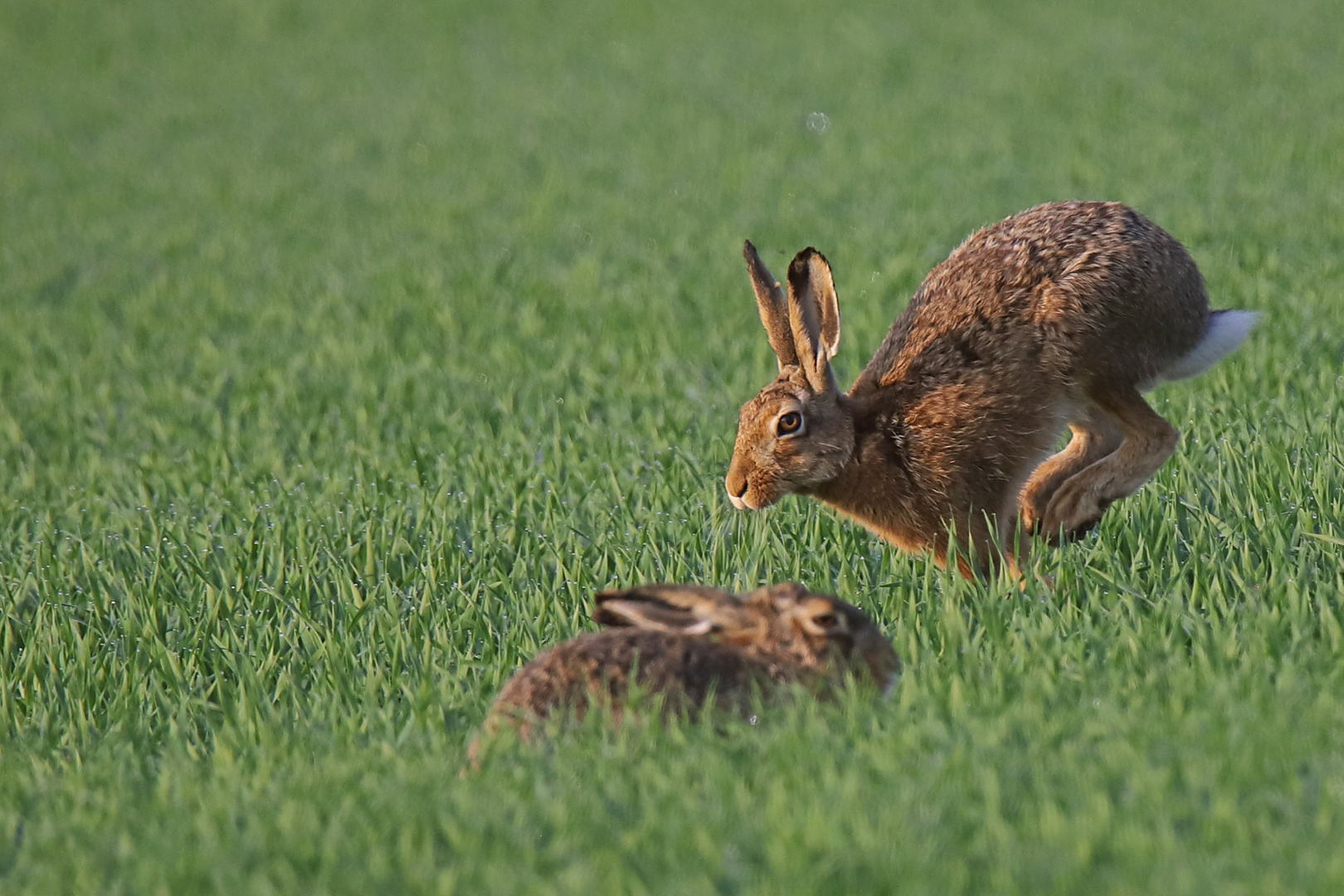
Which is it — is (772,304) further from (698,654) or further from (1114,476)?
(698,654)

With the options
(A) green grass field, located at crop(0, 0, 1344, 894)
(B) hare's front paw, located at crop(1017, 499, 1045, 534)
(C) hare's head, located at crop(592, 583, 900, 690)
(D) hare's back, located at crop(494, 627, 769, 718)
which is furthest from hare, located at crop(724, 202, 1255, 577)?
(D) hare's back, located at crop(494, 627, 769, 718)

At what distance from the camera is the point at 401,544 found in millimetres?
5320

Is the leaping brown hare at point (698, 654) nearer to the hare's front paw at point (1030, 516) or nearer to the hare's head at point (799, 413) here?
the hare's head at point (799, 413)

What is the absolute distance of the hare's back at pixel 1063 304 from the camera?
464cm

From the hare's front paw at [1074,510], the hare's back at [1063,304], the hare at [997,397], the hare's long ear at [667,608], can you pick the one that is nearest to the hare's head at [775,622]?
the hare's long ear at [667,608]

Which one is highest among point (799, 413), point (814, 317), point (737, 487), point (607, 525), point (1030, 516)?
point (814, 317)

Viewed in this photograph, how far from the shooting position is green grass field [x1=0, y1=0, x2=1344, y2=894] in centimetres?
296

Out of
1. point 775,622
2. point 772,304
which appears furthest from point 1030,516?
point 775,622

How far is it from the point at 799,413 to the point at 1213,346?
4.43 ft

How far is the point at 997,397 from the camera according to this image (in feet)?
15.3

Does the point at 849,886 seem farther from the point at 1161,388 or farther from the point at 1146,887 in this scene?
the point at 1161,388

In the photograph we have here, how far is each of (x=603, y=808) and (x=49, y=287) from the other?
1056 cm

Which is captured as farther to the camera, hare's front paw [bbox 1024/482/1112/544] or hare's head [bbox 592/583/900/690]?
hare's front paw [bbox 1024/482/1112/544]

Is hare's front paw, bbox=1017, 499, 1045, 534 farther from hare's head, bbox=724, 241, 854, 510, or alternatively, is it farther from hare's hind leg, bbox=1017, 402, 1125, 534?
hare's head, bbox=724, 241, 854, 510
